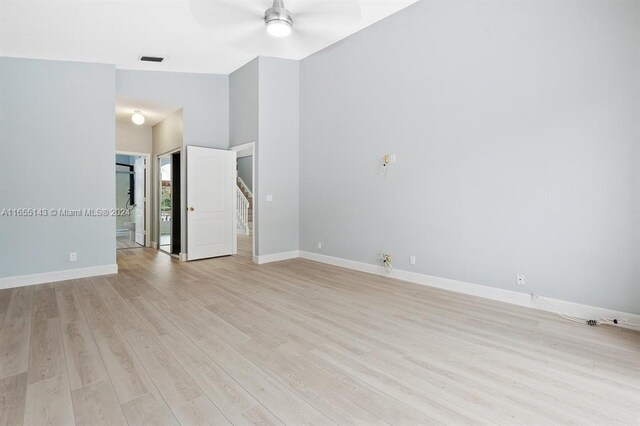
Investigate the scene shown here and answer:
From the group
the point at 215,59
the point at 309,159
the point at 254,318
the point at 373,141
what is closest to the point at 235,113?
the point at 215,59

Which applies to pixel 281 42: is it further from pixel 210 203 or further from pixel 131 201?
pixel 131 201

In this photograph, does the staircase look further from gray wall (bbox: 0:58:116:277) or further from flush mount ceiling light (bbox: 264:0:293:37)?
flush mount ceiling light (bbox: 264:0:293:37)

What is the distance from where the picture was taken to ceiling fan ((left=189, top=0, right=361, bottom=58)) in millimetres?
3248

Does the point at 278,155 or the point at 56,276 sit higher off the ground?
the point at 278,155

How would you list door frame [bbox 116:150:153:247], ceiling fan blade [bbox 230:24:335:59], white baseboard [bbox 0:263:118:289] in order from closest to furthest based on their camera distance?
ceiling fan blade [bbox 230:24:335:59], white baseboard [bbox 0:263:118:289], door frame [bbox 116:150:153:247]

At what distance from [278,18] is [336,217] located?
3065 mm

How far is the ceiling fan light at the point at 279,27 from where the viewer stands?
3.19 meters

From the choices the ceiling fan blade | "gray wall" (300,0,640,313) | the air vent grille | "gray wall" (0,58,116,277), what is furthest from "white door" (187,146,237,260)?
"gray wall" (300,0,640,313)

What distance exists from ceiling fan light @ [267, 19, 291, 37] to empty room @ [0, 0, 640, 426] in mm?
21

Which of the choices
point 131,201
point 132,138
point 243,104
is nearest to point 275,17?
point 243,104

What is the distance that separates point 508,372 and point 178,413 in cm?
205

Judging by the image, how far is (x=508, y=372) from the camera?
208 cm

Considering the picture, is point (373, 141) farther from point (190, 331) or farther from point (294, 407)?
point (294, 407)

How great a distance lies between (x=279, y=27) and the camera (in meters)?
3.24
